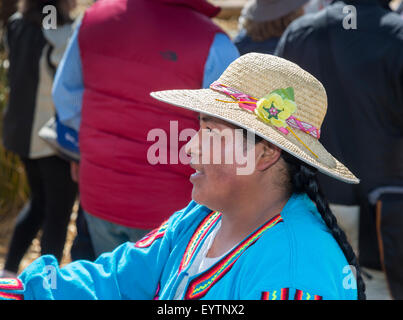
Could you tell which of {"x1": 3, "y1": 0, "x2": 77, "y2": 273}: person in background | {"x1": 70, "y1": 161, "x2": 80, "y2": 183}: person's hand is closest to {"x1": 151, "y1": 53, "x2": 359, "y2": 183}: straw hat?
{"x1": 70, "y1": 161, "x2": 80, "y2": 183}: person's hand

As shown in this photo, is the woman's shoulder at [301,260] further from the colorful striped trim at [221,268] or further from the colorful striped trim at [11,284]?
the colorful striped trim at [11,284]

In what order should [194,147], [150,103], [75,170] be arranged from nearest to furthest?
[194,147] → [150,103] → [75,170]

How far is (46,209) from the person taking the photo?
383 cm

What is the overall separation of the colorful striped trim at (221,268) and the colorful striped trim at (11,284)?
53 cm

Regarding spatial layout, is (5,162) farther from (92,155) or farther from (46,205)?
(92,155)

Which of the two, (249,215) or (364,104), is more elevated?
(364,104)

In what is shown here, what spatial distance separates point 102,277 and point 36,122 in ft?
6.70

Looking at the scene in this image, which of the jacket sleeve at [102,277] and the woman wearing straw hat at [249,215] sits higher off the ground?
the woman wearing straw hat at [249,215]

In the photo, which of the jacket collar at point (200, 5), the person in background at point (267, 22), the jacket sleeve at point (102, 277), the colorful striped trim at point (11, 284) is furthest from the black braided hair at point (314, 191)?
the person in background at point (267, 22)

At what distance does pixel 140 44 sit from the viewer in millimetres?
2834

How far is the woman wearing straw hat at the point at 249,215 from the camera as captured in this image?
1.73 meters

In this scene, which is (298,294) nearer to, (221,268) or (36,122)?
(221,268)

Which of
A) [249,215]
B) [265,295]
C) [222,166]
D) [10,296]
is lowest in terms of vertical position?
[10,296]

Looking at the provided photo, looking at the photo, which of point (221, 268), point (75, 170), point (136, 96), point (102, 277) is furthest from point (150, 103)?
point (221, 268)
